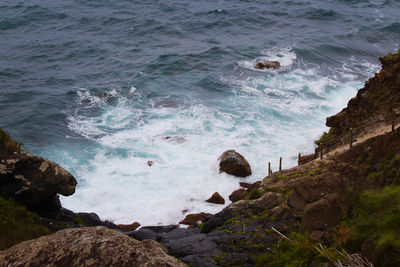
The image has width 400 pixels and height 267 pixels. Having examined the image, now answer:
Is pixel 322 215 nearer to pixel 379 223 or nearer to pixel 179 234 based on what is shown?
pixel 379 223

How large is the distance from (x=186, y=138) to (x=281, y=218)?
1725 centimetres

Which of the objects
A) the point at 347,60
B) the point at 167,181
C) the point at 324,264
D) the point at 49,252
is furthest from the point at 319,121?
the point at 49,252

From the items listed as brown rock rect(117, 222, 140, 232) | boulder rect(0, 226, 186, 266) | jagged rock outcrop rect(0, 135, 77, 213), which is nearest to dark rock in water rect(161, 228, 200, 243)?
brown rock rect(117, 222, 140, 232)

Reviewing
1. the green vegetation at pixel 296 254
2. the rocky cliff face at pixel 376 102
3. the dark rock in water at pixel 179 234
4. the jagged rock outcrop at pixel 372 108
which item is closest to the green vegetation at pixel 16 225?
the dark rock in water at pixel 179 234

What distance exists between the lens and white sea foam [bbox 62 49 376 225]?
998 inches

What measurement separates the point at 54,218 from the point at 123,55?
3357 cm

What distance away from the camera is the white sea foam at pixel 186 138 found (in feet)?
83.2

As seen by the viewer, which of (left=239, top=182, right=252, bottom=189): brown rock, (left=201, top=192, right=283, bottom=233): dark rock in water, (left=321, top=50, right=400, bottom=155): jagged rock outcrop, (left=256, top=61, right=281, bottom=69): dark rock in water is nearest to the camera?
(left=201, top=192, right=283, bottom=233): dark rock in water

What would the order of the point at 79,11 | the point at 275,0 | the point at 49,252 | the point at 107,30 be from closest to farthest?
1. the point at 49,252
2. the point at 107,30
3. the point at 79,11
4. the point at 275,0

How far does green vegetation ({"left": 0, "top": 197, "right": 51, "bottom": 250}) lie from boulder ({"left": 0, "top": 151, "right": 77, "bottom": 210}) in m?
0.64

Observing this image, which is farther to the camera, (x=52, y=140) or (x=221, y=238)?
(x=52, y=140)

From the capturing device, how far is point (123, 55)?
163 ft

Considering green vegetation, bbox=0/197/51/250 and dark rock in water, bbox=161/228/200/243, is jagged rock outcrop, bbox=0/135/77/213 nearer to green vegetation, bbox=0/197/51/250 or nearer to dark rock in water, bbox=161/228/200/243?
green vegetation, bbox=0/197/51/250

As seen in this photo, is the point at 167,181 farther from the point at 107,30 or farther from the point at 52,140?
the point at 107,30
